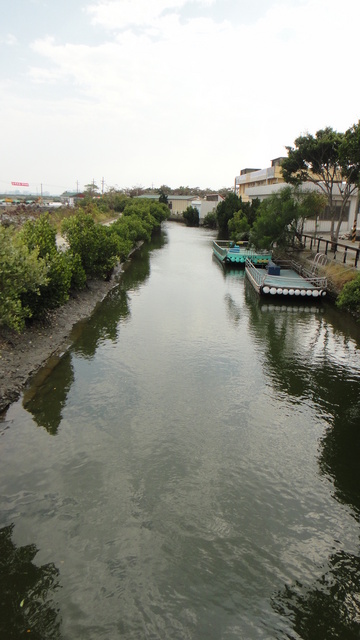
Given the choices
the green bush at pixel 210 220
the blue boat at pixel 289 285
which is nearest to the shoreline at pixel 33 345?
the blue boat at pixel 289 285

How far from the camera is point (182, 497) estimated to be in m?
8.42

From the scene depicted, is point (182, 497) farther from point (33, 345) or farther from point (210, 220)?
point (210, 220)

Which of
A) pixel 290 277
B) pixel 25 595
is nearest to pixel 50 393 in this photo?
pixel 25 595

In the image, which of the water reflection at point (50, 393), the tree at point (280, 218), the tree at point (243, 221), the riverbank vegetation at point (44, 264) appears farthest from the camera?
the tree at point (243, 221)

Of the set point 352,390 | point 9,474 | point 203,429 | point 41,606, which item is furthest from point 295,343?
point 41,606

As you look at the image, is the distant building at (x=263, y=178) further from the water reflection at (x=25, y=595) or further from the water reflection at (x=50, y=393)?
the water reflection at (x=25, y=595)

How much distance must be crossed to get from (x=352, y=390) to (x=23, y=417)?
9.50 metres

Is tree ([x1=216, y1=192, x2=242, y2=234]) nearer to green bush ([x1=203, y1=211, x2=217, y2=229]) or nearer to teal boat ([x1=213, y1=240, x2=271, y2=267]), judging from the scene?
green bush ([x1=203, y1=211, x2=217, y2=229])

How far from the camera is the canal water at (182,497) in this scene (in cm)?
631

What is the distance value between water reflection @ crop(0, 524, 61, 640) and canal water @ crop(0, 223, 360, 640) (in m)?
0.02

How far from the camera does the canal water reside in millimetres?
6312

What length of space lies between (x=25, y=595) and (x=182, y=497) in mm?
3093

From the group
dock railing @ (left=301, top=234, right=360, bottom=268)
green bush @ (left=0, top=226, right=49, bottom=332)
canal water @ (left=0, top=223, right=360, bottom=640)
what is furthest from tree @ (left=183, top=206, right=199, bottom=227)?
green bush @ (left=0, top=226, right=49, bottom=332)

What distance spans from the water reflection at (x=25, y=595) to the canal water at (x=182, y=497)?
2cm
